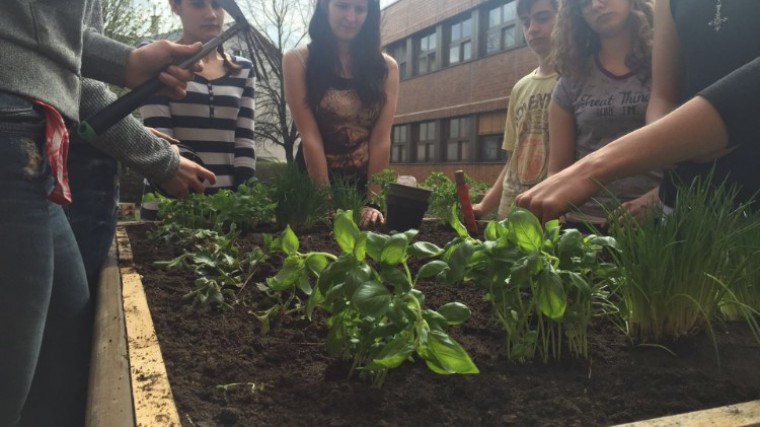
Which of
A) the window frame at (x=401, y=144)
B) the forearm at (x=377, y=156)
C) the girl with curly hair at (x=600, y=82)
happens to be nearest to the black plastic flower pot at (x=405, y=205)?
the girl with curly hair at (x=600, y=82)

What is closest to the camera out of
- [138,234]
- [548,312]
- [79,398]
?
→ [548,312]

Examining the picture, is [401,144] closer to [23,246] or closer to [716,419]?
[23,246]

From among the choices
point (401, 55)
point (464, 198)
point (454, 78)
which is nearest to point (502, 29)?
point (454, 78)

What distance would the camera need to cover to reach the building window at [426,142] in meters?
20.7

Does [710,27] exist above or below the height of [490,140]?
below

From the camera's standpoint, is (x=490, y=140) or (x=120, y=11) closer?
(x=120, y=11)

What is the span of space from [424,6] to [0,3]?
21.8 m

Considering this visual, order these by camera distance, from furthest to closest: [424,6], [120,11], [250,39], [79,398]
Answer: [424,6]
[120,11]
[250,39]
[79,398]

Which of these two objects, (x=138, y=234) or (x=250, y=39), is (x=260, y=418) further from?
(x=138, y=234)

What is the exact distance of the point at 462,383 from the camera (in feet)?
3.07

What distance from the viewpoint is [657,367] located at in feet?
3.16

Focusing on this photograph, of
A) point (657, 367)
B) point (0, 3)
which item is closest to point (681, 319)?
point (657, 367)

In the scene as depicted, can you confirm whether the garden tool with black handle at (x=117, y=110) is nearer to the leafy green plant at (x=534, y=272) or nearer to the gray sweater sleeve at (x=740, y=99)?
the leafy green plant at (x=534, y=272)

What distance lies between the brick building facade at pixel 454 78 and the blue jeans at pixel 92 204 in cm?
1472
